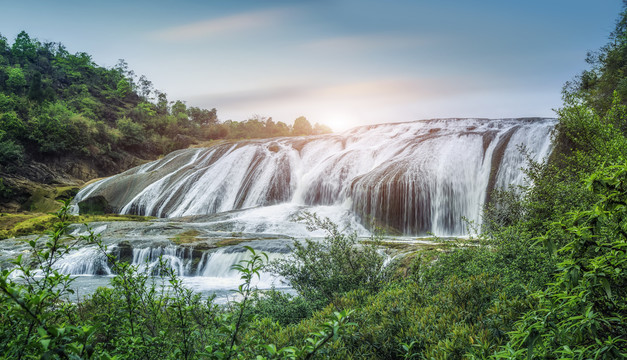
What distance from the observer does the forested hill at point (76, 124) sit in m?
34.0

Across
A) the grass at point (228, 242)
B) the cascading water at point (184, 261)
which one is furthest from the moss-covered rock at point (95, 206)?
the grass at point (228, 242)

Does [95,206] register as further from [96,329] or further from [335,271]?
[96,329]

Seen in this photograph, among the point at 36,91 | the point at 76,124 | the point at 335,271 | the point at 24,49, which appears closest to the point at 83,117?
the point at 76,124

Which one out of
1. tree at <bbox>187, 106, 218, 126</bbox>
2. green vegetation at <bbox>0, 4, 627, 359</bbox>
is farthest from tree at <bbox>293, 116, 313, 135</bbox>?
green vegetation at <bbox>0, 4, 627, 359</bbox>

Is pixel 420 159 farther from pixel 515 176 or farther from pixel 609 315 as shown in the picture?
pixel 609 315

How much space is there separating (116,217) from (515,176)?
20.7m

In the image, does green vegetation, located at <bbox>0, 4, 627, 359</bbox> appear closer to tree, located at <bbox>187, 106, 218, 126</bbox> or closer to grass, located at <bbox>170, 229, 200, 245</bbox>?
grass, located at <bbox>170, 229, 200, 245</bbox>

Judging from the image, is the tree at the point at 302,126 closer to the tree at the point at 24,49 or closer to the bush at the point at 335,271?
the tree at the point at 24,49

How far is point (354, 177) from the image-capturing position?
2058cm

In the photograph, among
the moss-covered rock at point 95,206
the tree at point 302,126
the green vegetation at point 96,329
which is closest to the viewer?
the green vegetation at point 96,329

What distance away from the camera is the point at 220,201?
78.0ft

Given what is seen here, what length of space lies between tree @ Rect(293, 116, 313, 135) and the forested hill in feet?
0.56

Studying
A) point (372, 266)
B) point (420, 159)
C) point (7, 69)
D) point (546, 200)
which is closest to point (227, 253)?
point (372, 266)

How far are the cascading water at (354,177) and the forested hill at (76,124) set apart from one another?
10278 millimetres
